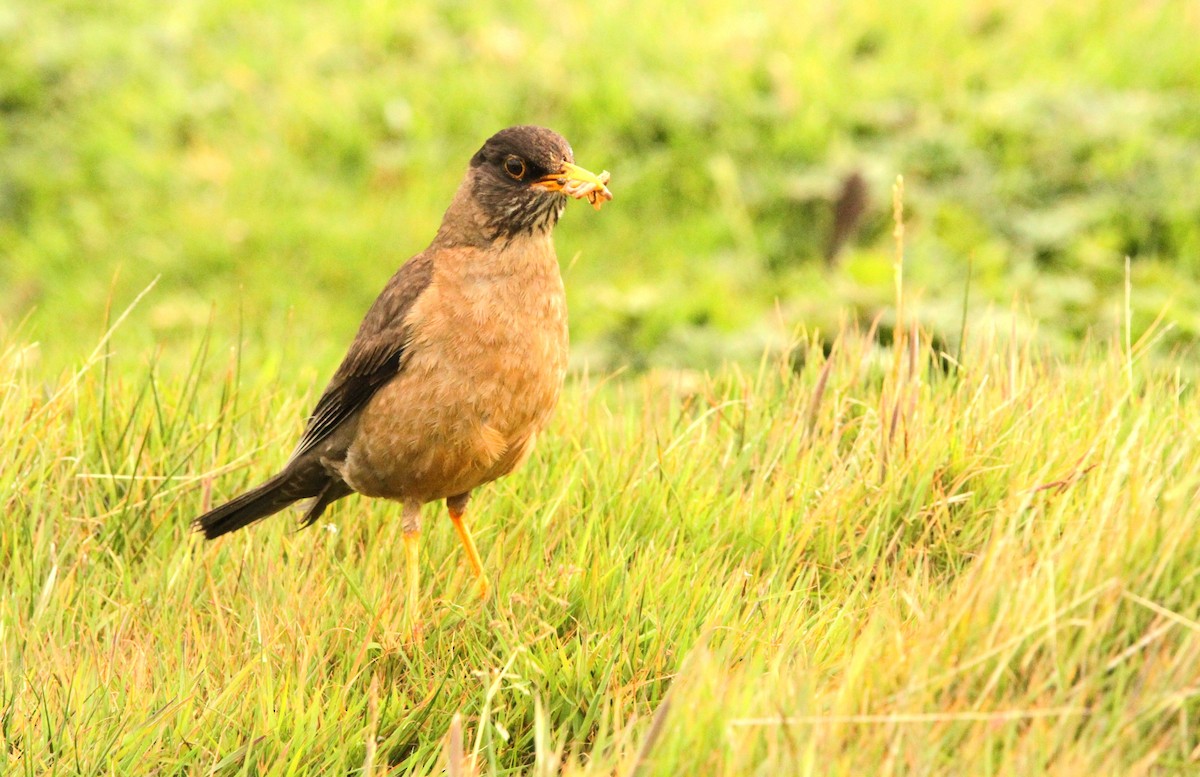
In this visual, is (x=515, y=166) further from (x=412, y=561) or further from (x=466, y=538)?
(x=412, y=561)

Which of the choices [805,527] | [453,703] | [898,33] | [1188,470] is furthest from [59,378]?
[898,33]

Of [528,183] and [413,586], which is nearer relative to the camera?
[413,586]

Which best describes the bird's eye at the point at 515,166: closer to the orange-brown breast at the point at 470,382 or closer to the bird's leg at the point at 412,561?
the orange-brown breast at the point at 470,382

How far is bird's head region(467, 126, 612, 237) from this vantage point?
441cm

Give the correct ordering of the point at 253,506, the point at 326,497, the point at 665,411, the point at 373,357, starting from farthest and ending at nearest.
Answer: the point at 665,411 < the point at 326,497 < the point at 373,357 < the point at 253,506

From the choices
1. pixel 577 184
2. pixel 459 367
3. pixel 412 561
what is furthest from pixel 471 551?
pixel 577 184

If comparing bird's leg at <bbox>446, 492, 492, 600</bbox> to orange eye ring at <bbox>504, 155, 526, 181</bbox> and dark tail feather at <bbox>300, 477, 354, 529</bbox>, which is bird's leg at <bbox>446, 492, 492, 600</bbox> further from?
orange eye ring at <bbox>504, 155, 526, 181</bbox>

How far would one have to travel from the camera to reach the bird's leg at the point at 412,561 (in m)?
3.61

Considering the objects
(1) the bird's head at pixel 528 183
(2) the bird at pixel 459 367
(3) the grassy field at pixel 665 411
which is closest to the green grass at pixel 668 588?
(3) the grassy field at pixel 665 411

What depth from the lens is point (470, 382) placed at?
4145 millimetres

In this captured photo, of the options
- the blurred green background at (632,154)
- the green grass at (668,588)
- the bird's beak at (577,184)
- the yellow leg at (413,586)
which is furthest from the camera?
the blurred green background at (632,154)

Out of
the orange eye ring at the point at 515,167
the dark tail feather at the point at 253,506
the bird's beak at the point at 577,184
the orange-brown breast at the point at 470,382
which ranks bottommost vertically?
the dark tail feather at the point at 253,506

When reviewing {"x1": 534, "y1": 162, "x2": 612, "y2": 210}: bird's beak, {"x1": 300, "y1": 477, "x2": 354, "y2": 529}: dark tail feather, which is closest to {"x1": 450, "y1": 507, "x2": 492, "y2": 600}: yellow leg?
{"x1": 300, "y1": 477, "x2": 354, "y2": 529}: dark tail feather

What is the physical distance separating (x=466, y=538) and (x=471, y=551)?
3.1 inches
